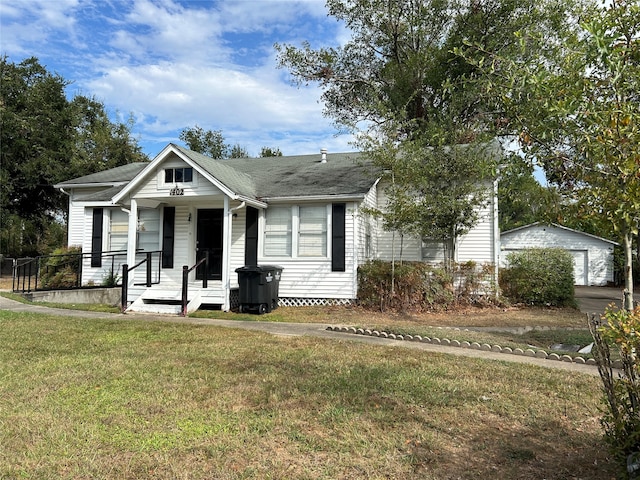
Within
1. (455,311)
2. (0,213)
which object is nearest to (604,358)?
(455,311)

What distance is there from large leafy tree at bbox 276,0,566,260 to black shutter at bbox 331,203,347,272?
134 centimetres

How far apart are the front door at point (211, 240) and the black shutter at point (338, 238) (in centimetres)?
377

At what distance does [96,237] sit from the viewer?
14.6m

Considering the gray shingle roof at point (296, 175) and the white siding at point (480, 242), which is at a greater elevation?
the gray shingle roof at point (296, 175)

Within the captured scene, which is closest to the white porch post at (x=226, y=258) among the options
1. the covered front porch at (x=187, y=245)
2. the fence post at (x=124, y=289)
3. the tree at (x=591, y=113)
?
the covered front porch at (x=187, y=245)

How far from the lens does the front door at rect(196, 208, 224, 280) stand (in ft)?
45.4

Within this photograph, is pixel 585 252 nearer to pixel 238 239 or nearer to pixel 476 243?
pixel 476 243

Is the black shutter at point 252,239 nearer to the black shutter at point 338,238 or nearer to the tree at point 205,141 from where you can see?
the black shutter at point 338,238

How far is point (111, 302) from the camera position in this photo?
43.7ft

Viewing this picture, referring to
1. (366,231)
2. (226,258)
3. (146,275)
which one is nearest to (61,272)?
(146,275)

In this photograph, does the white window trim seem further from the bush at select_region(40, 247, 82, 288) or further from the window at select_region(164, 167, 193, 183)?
the bush at select_region(40, 247, 82, 288)

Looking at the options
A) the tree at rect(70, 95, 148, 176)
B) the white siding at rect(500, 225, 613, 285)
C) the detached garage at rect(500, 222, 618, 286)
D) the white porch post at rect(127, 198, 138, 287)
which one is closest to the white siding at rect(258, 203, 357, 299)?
the white porch post at rect(127, 198, 138, 287)

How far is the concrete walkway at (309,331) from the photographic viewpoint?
6207mm

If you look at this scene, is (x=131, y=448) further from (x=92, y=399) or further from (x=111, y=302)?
(x=111, y=302)
